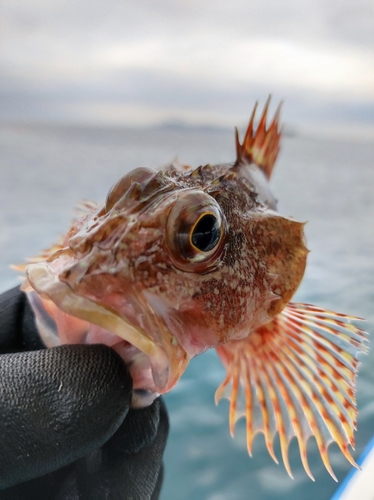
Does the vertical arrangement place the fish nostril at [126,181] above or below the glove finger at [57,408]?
above

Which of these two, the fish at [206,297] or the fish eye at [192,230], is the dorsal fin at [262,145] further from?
the fish eye at [192,230]

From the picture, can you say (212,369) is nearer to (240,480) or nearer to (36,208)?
(240,480)

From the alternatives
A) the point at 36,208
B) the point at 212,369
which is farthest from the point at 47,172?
the point at 212,369

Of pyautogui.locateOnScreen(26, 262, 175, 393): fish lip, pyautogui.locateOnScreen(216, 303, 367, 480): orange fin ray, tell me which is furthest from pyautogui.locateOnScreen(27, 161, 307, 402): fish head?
pyautogui.locateOnScreen(216, 303, 367, 480): orange fin ray

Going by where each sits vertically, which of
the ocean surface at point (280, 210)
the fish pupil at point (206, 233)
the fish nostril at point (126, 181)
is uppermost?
A: the fish nostril at point (126, 181)

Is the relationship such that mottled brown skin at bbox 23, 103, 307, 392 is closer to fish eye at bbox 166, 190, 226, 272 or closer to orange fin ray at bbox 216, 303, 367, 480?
fish eye at bbox 166, 190, 226, 272

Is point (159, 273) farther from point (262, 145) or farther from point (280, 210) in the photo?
point (280, 210)

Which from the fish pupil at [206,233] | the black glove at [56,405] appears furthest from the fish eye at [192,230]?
the black glove at [56,405]
